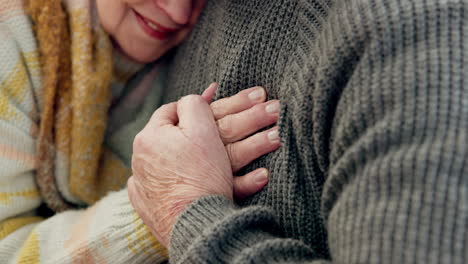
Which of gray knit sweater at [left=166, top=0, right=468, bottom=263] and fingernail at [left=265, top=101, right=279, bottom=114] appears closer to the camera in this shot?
gray knit sweater at [left=166, top=0, right=468, bottom=263]

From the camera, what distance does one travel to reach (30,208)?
102 cm

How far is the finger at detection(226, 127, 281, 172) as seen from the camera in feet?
2.32

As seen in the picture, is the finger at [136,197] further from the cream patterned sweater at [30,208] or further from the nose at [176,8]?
the nose at [176,8]

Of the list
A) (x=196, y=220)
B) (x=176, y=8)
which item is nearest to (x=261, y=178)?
(x=196, y=220)

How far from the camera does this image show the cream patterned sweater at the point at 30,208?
0.86m

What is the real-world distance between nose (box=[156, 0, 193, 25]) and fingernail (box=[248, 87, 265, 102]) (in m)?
0.29

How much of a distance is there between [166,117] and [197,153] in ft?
0.45

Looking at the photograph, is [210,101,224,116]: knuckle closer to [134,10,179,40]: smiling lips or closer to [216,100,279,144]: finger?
[216,100,279,144]: finger

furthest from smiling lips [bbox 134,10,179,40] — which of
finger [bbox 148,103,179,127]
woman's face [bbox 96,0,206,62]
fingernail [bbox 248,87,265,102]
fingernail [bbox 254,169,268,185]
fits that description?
fingernail [bbox 254,169,268,185]

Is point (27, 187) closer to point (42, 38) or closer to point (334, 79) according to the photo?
point (42, 38)

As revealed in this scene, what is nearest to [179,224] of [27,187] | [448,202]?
[448,202]

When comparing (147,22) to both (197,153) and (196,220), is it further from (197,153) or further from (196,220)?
(196,220)

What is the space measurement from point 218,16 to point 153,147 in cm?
30

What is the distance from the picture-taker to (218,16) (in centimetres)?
89
